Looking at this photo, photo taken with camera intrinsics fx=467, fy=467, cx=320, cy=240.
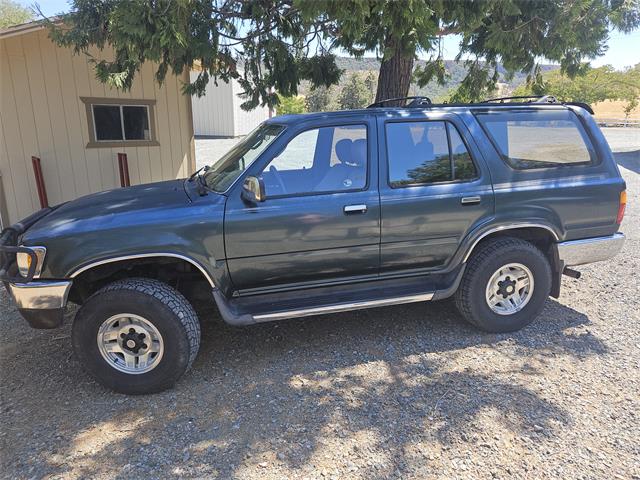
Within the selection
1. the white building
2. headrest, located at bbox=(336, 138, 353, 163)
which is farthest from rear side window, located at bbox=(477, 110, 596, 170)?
the white building

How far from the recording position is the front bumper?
318cm

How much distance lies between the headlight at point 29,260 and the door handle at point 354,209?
2.14 metres

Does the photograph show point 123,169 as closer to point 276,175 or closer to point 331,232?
point 276,175

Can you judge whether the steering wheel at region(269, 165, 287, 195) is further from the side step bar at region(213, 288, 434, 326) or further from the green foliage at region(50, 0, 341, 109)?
the green foliage at region(50, 0, 341, 109)

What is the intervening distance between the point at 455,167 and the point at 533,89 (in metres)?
3.85

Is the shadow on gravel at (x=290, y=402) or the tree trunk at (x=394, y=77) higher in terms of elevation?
the tree trunk at (x=394, y=77)

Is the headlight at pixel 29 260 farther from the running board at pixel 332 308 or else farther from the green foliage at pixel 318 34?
the green foliage at pixel 318 34

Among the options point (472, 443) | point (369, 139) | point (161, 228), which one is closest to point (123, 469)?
point (161, 228)

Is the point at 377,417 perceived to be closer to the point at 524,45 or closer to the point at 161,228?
the point at 161,228

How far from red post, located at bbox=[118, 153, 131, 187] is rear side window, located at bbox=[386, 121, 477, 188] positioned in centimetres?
549

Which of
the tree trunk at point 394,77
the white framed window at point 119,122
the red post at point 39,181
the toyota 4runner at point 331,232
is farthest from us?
the white framed window at point 119,122

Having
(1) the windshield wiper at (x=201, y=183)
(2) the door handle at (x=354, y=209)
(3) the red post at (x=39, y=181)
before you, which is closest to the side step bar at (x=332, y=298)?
(2) the door handle at (x=354, y=209)

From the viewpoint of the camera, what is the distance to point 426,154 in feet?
12.8

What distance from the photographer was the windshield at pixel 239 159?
363 centimetres
